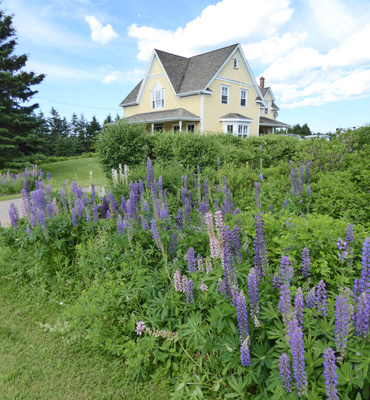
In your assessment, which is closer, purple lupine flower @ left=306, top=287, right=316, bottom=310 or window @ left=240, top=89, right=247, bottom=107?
purple lupine flower @ left=306, top=287, right=316, bottom=310

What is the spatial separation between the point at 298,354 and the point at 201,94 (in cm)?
2469

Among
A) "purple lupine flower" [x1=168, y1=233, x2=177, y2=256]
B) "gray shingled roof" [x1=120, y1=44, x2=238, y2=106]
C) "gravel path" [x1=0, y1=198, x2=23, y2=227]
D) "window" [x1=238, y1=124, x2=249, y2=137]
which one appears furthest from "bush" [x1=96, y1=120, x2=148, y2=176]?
"window" [x1=238, y1=124, x2=249, y2=137]

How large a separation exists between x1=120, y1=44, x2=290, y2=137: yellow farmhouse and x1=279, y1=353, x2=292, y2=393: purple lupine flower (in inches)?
910

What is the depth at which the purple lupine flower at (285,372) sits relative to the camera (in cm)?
169

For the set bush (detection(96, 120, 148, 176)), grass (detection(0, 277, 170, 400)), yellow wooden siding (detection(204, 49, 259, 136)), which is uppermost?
yellow wooden siding (detection(204, 49, 259, 136))

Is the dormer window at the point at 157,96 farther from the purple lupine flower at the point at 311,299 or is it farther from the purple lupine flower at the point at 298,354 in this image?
the purple lupine flower at the point at 298,354

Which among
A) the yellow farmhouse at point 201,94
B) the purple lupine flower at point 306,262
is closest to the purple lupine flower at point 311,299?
the purple lupine flower at point 306,262

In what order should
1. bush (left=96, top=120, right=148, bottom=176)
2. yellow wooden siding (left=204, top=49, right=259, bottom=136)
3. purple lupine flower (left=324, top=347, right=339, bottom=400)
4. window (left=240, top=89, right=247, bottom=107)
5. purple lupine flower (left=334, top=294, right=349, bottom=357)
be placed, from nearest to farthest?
purple lupine flower (left=324, top=347, right=339, bottom=400) < purple lupine flower (left=334, top=294, right=349, bottom=357) < bush (left=96, top=120, right=148, bottom=176) < yellow wooden siding (left=204, top=49, right=259, bottom=136) < window (left=240, top=89, right=247, bottom=107)

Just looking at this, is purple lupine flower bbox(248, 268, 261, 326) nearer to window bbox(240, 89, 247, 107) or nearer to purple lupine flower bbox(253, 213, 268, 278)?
purple lupine flower bbox(253, 213, 268, 278)

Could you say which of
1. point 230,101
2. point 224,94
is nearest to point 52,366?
point 224,94

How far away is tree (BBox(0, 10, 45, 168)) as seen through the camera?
21.2 metres

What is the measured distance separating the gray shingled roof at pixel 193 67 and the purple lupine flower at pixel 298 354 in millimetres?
24453

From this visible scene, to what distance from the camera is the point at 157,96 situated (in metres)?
28.1

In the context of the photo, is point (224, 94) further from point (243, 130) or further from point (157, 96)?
point (157, 96)
